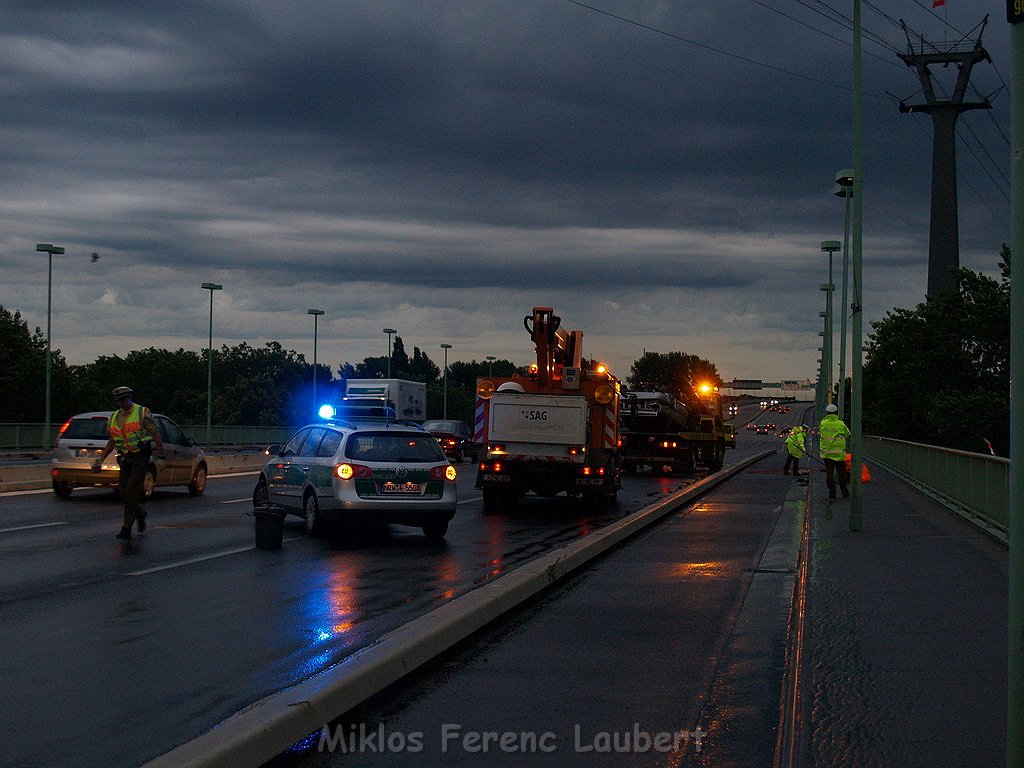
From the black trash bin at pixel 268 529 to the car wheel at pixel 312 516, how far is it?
5.14ft

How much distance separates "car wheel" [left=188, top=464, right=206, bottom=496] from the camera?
2620 cm

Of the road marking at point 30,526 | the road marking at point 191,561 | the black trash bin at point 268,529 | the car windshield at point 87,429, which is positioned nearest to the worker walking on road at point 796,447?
the car windshield at point 87,429

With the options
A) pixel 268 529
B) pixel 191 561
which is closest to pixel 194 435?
pixel 268 529

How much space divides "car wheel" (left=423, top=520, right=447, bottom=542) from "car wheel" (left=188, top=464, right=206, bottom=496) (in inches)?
387

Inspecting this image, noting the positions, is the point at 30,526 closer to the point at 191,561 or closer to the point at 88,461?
the point at 191,561

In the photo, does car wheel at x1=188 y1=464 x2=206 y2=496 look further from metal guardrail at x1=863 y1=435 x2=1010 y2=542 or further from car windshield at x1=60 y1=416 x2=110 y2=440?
metal guardrail at x1=863 y1=435 x2=1010 y2=542

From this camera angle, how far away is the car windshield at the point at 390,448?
17.1 m

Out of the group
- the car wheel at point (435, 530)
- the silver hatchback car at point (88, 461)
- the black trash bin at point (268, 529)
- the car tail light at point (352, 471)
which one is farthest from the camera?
the silver hatchback car at point (88, 461)

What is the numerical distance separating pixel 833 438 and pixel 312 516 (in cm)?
1156

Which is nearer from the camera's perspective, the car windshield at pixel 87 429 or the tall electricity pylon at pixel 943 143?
the car windshield at pixel 87 429

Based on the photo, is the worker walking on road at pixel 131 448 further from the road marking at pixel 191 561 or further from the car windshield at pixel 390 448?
the car windshield at pixel 390 448

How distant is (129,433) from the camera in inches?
643

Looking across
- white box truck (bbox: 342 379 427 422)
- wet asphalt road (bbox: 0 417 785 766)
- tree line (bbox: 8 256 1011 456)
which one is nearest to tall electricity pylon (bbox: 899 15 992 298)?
tree line (bbox: 8 256 1011 456)

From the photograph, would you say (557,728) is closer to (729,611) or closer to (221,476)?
(729,611)
